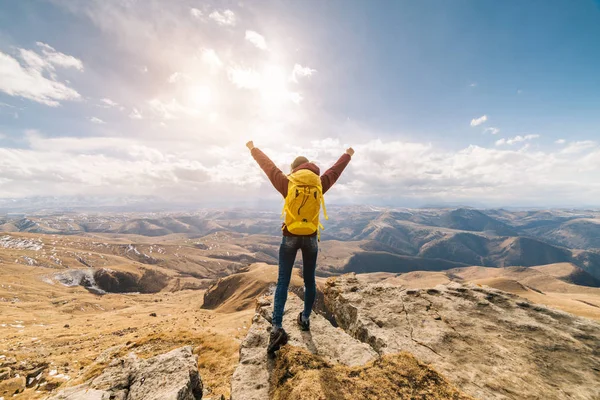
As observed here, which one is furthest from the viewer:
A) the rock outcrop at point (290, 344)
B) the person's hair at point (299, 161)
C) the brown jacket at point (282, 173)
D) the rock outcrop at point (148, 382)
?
the person's hair at point (299, 161)

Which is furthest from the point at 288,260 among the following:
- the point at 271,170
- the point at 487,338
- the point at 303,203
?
the point at 487,338

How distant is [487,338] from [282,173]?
28.9 feet

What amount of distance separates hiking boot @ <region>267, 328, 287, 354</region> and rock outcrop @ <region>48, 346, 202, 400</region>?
2288 millimetres

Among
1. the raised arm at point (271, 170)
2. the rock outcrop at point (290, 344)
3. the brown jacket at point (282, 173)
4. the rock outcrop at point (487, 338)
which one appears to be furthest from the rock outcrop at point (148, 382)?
the raised arm at point (271, 170)

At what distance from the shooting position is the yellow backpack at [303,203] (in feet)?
22.5

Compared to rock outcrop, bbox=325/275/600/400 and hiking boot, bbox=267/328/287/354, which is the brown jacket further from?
rock outcrop, bbox=325/275/600/400

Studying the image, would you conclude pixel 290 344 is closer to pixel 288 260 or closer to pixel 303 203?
pixel 288 260

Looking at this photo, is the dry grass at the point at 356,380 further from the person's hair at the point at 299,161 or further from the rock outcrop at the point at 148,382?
the person's hair at the point at 299,161

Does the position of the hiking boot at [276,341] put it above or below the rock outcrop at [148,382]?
above

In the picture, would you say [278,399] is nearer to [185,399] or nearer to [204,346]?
[185,399]

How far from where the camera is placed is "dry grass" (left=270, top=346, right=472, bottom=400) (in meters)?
4.86

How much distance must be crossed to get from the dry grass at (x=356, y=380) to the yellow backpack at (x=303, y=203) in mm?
3269

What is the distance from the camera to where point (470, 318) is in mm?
9656

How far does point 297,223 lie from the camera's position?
691 centimetres
